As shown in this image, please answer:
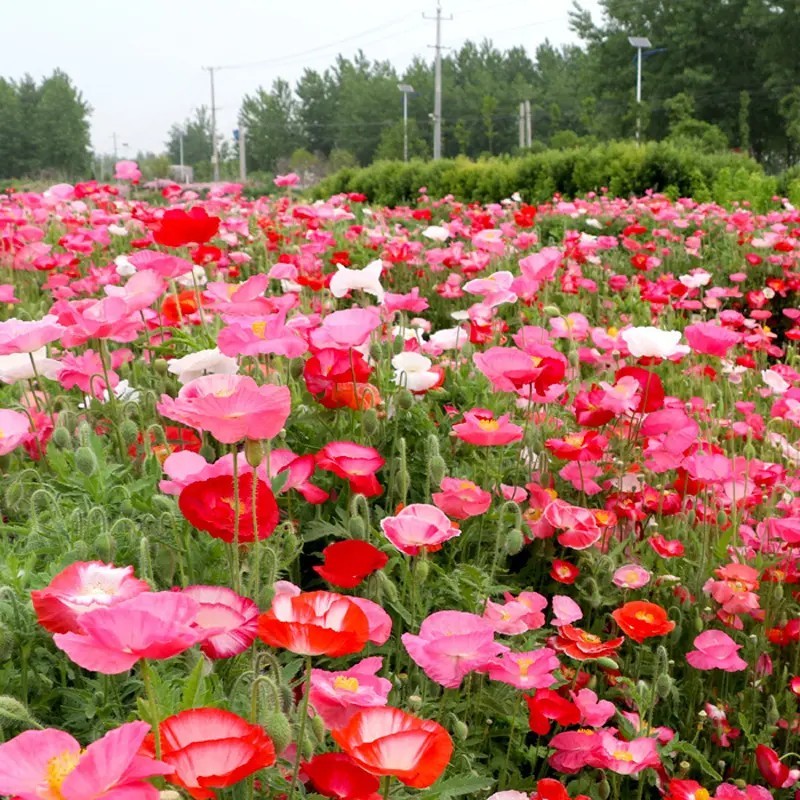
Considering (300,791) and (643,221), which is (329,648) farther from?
(643,221)

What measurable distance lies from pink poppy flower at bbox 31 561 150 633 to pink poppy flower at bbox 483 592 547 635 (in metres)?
0.67

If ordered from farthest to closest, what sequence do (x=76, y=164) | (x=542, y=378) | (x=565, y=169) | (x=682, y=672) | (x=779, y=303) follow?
(x=76, y=164) < (x=565, y=169) < (x=779, y=303) < (x=682, y=672) < (x=542, y=378)

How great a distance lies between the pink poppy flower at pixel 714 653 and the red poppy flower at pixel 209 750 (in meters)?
1.27

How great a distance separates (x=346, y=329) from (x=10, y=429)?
0.62 m

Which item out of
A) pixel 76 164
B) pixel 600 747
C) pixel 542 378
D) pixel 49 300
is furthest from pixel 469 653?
pixel 76 164

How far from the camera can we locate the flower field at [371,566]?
3.30 ft

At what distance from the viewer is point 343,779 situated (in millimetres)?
1024

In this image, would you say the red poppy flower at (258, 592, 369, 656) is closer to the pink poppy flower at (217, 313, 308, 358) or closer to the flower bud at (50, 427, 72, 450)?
the pink poppy flower at (217, 313, 308, 358)

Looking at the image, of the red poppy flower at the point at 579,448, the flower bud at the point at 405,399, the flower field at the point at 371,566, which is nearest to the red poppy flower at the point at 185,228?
the flower field at the point at 371,566

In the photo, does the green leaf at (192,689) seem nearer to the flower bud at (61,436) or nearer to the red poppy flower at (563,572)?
the flower bud at (61,436)

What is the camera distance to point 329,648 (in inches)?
39.1

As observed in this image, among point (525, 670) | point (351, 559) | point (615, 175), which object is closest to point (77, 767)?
point (351, 559)

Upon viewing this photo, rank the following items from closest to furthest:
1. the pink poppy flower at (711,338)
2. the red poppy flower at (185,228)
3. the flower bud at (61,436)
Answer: the flower bud at (61,436) < the red poppy flower at (185,228) < the pink poppy flower at (711,338)

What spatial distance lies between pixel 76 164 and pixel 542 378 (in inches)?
3034
